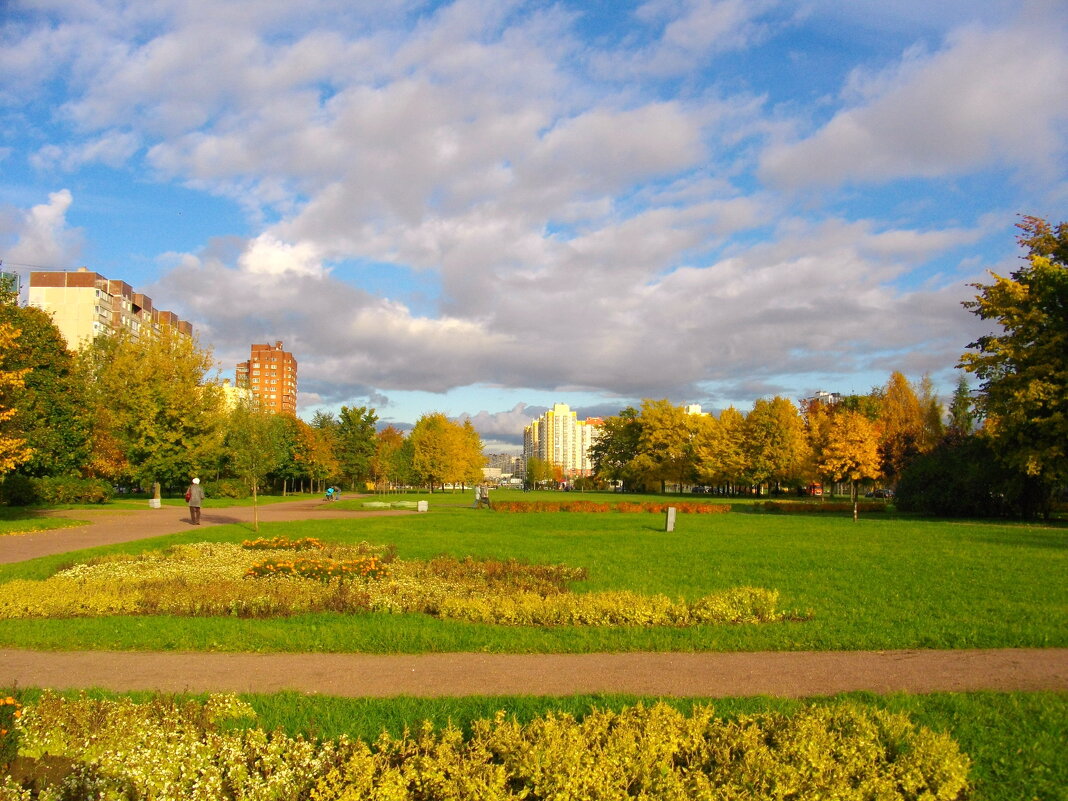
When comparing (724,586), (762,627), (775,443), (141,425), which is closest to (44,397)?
(141,425)

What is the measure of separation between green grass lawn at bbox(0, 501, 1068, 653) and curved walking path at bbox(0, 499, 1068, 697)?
36cm

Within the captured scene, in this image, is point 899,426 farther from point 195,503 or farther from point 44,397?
point 44,397

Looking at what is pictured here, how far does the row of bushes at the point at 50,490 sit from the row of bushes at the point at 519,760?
32223 millimetres

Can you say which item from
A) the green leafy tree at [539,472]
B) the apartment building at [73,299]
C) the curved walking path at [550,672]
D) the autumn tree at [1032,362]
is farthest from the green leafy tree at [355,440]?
the green leafy tree at [539,472]

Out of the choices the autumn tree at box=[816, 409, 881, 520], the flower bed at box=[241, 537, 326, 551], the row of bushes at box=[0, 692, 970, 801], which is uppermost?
the autumn tree at box=[816, 409, 881, 520]

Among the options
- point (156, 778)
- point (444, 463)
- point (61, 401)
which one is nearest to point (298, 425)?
point (444, 463)

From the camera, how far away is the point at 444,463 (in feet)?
252

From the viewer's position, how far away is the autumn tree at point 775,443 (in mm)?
67500

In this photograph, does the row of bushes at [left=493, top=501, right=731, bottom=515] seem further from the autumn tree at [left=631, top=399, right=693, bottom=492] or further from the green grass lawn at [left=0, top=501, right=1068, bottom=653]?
the autumn tree at [left=631, top=399, right=693, bottom=492]

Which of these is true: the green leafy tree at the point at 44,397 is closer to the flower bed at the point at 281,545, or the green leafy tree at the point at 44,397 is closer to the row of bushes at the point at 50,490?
the row of bushes at the point at 50,490

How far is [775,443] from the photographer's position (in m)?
68.7

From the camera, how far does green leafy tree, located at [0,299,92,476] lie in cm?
2745

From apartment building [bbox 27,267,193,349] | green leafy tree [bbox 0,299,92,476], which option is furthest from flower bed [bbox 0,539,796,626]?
apartment building [bbox 27,267,193,349]

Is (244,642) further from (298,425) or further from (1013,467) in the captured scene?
(298,425)
